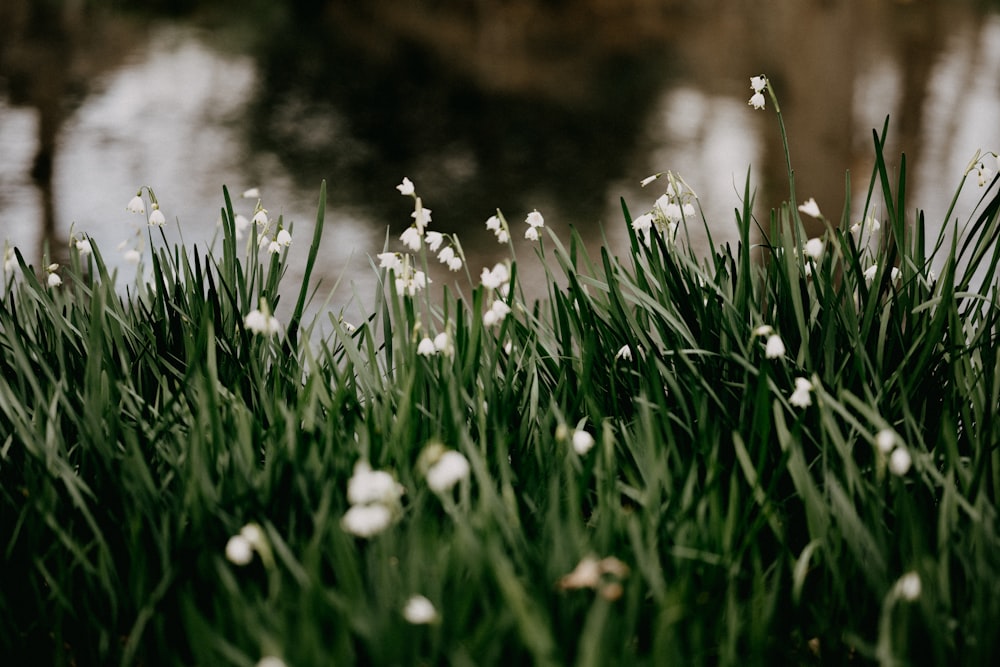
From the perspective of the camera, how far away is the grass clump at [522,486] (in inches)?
59.4

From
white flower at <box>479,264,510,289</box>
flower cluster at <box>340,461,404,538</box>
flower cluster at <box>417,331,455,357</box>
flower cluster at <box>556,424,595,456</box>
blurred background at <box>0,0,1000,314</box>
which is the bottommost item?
flower cluster at <box>340,461,404,538</box>

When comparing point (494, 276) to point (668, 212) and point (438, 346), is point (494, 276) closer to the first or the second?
point (438, 346)

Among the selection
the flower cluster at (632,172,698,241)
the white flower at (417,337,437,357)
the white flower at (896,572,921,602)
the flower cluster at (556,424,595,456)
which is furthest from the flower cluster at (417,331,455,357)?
the white flower at (896,572,921,602)

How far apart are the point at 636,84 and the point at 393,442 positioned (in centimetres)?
841

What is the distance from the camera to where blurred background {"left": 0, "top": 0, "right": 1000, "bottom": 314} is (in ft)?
20.1

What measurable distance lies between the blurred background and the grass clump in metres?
Answer: 1.92

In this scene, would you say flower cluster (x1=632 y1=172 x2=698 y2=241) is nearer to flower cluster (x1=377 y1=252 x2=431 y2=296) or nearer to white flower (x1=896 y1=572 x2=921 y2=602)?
flower cluster (x1=377 y1=252 x2=431 y2=296)

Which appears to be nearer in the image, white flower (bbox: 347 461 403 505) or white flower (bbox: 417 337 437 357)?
white flower (bbox: 347 461 403 505)

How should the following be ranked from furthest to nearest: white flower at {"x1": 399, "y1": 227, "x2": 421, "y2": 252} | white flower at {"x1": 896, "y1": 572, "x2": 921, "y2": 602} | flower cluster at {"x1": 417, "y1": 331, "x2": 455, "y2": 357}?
white flower at {"x1": 399, "y1": 227, "x2": 421, "y2": 252} → flower cluster at {"x1": 417, "y1": 331, "x2": 455, "y2": 357} → white flower at {"x1": 896, "y1": 572, "x2": 921, "y2": 602}

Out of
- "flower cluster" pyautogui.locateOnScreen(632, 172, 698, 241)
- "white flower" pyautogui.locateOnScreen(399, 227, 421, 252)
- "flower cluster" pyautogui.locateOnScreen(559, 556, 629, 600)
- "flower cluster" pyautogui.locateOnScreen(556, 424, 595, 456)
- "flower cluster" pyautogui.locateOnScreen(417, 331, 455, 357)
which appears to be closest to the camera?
"flower cluster" pyautogui.locateOnScreen(559, 556, 629, 600)

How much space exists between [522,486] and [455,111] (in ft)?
22.7

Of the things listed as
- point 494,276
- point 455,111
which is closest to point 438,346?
point 494,276

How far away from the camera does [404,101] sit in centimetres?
879

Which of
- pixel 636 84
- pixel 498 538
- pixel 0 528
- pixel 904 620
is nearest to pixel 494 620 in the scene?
pixel 498 538
